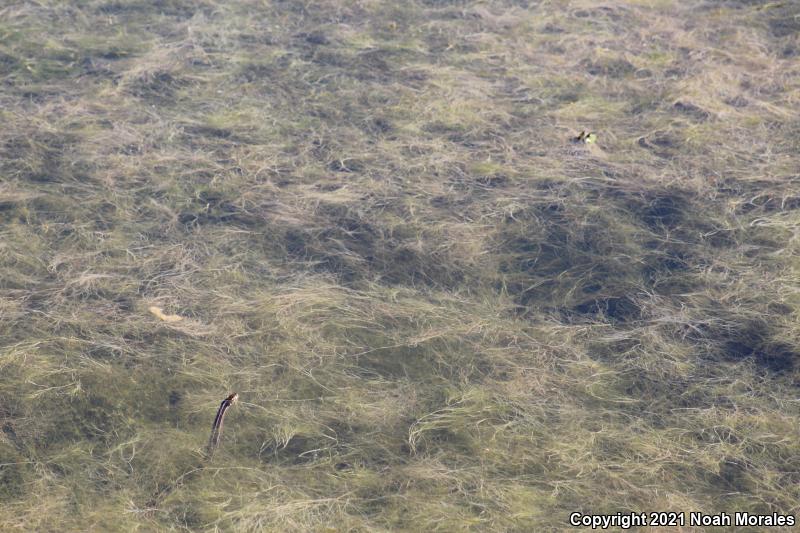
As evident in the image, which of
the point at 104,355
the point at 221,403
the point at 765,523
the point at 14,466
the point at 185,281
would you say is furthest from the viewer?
the point at 185,281

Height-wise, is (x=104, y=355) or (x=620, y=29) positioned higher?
(x=620, y=29)

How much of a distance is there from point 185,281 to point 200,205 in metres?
0.62

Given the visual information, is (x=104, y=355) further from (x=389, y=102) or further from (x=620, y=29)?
(x=620, y=29)

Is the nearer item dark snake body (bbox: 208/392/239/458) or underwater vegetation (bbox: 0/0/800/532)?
underwater vegetation (bbox: 0/0/800/532)

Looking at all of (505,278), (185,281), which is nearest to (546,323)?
(505,278)

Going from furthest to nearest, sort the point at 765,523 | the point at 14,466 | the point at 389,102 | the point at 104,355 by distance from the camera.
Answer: the point at 389,102, the point at 104,355, the point at 14,466, the point at 765,523

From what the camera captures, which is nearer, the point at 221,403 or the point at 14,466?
the point at 14,466

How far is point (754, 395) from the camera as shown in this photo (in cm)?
312

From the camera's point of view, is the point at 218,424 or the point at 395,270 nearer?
the point at 218,424

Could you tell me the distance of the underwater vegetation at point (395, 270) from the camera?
9.37 feet

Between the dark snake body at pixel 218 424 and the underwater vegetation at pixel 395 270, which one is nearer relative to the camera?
the underwater vegetation at pixel 395 270

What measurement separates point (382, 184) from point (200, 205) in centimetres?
89

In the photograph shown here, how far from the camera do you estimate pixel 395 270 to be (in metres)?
3.79

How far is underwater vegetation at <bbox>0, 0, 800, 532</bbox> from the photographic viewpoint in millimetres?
2855
